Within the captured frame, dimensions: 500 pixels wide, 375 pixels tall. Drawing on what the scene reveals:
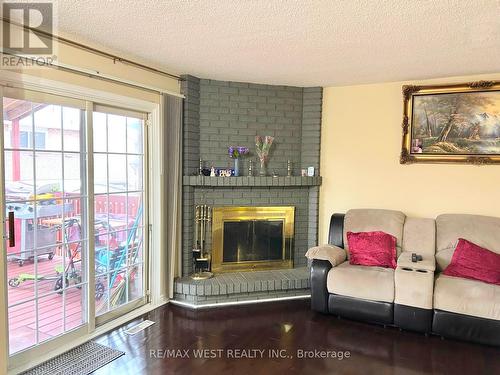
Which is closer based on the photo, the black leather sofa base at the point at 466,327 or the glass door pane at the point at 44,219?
the glass door pane at the point at 44,219

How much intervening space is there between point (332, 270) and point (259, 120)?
189 centimetres

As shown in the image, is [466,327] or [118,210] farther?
[118,210]

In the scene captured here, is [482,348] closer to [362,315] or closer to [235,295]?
[362,315]

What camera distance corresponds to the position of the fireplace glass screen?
4.42 m

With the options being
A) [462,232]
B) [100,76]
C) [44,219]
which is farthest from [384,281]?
[100,76]

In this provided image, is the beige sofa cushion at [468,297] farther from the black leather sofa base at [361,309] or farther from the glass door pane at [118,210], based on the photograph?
the glass door pane at [118,210]

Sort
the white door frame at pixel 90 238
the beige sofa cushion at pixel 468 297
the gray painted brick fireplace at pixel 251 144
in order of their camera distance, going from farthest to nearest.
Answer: the gray painted brick fireplace at pixel 251 144, the beige sofa cushion at pixel 468 297, the white door frame at pixel 90 238

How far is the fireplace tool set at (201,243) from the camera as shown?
13.9 feet

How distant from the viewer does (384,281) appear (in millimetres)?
3465

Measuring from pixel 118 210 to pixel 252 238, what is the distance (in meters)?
1.60

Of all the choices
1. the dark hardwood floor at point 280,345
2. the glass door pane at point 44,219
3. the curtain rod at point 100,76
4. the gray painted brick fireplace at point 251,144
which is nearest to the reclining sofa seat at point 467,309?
the dark hardwood floor at point 280,345

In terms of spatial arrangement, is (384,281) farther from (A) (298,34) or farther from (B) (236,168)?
(A) (298,34)

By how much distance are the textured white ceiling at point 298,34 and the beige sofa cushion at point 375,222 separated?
146 cm

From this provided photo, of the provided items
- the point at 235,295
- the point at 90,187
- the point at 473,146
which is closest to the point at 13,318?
the point at 90,187
